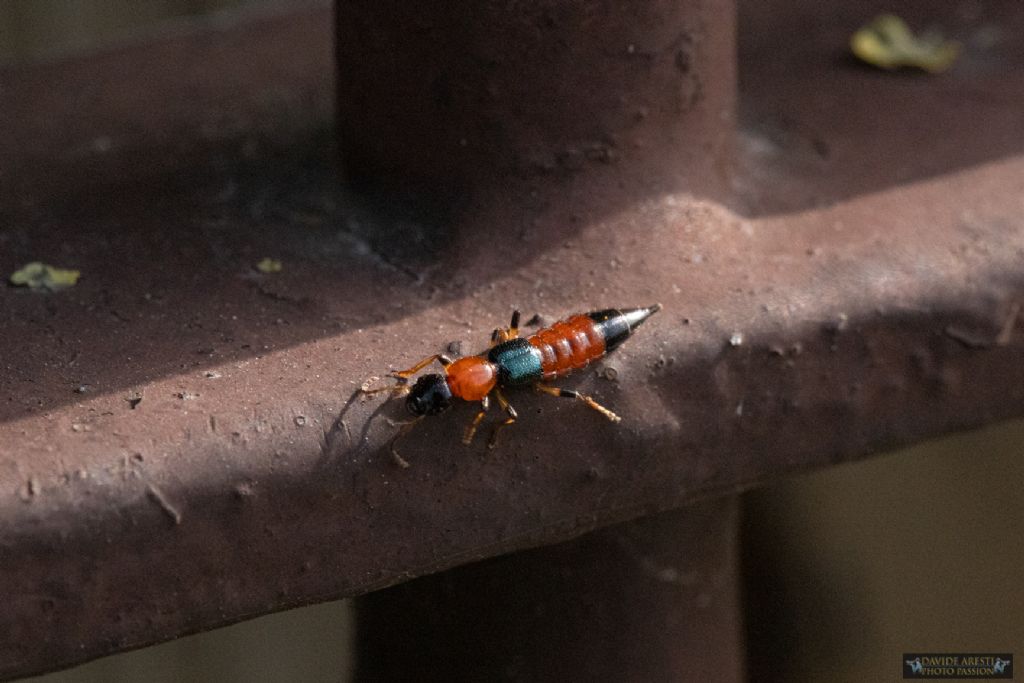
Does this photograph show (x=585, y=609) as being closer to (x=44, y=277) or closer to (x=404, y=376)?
(x=404, y=376)

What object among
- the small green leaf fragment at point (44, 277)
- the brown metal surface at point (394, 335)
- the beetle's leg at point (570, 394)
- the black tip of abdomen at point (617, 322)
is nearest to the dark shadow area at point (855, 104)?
the brown metal surface at point (394, 335)

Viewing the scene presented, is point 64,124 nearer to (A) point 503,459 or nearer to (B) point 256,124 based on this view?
(B) point 256,124

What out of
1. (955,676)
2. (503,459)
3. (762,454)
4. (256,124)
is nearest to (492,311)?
(503,459)

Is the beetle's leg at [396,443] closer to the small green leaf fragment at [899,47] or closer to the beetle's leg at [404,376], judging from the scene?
the beetle's leg at [404,376]

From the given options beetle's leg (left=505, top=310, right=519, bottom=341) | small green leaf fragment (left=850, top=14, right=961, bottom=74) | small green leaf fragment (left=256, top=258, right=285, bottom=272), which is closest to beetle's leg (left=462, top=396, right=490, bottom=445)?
beetle's leg (left=505, top=310, right=519, bottom=341)

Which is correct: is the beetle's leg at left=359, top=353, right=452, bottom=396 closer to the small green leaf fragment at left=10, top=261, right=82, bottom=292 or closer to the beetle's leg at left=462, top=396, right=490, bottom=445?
the beetle's leg at left=462, top=396, right=490, bottom=445

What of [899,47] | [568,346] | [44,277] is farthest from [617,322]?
[899,47]
